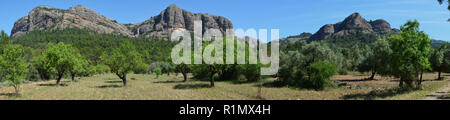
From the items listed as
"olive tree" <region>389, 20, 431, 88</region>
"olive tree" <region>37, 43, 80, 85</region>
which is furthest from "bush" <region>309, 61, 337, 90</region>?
"olive tree" <region>37, 43, 80, 85</region>

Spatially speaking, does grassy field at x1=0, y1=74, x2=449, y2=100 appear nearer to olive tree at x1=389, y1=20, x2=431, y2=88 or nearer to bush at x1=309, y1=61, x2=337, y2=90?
bush at x1=309, y1=61, x2=337, y2=90

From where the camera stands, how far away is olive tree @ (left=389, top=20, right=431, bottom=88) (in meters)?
23.6

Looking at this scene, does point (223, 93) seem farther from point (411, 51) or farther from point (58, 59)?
point (58, 59)

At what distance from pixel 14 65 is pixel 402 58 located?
40405 mm

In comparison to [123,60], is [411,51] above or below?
above

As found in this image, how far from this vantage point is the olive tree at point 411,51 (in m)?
23.6

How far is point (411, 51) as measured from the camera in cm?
2333

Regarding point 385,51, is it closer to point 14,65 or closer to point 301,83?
point 301,83

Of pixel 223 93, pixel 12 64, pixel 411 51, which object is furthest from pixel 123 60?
pixel 411 51

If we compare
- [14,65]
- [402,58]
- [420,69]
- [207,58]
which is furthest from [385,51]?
[14,65]

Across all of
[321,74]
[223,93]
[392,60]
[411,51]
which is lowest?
[223,93]

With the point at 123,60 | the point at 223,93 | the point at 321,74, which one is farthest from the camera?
the point at 123,60

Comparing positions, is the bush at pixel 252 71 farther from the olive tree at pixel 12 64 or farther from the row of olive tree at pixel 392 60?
the olive tree at pixel 12 64

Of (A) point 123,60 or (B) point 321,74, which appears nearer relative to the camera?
(B) point 321,74
